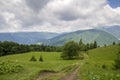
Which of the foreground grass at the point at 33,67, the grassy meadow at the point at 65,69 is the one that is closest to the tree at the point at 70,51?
the grassy meadow at the point at 65,69

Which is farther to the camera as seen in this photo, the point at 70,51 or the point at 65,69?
the point at 70,51

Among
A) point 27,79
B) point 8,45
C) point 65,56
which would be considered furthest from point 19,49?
point 27,79

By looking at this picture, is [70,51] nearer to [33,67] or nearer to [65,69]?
[33,67]

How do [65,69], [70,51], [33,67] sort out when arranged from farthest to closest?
[70,51]
[33,67]
[65,69]

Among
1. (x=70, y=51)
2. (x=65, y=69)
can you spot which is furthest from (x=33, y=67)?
(x=70, y=51)

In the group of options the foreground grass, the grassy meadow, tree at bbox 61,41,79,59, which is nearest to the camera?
the grassy meadow

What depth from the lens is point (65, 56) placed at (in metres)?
136

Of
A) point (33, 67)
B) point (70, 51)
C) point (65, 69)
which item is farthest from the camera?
point (70, 51)

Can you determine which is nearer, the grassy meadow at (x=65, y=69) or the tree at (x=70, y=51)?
the grassy meadow at (x=65, y=69)

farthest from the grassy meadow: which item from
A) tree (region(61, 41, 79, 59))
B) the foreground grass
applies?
tree (region(61, 41, 79, 59))

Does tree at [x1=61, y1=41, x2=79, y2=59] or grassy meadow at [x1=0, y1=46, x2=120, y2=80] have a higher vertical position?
tree at [x1=61, y1=41, x2=79, y2=59]

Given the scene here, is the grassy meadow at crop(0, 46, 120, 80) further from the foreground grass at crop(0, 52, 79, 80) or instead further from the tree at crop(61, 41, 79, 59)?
the tree at crop(61, 41, 79, 59)

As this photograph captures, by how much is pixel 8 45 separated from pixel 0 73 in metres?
134

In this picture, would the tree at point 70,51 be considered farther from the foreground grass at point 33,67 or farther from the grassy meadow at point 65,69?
the foreground grass at point 33,67
